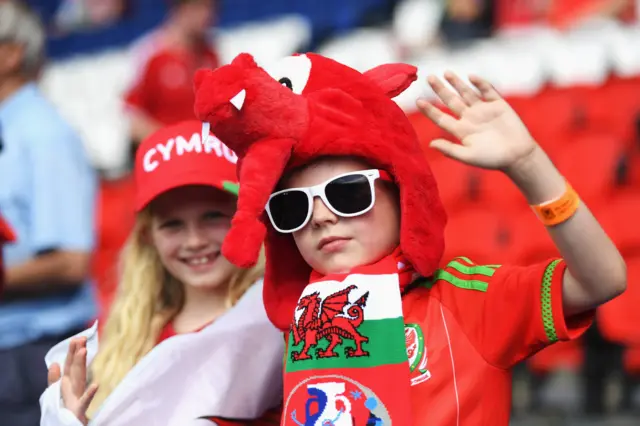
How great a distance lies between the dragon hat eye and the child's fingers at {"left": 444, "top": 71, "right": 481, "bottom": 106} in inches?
10.3

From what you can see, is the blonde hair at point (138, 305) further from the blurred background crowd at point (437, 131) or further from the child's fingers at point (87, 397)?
the blurred background crowd at point (437, 131)

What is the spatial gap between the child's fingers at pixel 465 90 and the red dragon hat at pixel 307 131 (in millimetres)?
136

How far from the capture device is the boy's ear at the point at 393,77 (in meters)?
1.89

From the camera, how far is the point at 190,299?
247cm

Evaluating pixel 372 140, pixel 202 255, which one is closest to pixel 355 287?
pixel 372 140

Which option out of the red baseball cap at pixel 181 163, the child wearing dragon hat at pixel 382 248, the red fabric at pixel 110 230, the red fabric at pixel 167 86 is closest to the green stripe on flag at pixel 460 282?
the child wearing dragon hat at pixel 382 248

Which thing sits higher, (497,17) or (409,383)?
(497,17)

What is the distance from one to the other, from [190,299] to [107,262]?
11.6 feet

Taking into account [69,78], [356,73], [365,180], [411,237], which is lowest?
[411,237]

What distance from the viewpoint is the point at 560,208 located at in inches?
64.7

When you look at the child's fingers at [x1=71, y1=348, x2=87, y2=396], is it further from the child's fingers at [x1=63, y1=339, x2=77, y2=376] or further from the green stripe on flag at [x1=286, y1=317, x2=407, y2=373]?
the green stripe on flag at [x1=286, y1=317, x2=407, y2=373]

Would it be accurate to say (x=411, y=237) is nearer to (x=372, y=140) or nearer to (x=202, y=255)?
(x=372, y=140)

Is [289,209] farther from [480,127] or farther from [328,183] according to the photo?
[480,127]

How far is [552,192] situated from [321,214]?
0.41 meters
